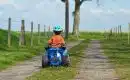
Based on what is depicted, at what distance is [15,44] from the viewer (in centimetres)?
3784

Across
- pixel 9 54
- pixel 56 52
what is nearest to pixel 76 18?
pixel 9 54

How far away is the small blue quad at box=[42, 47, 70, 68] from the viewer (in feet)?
68.6

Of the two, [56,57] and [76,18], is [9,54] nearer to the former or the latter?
[56,57]

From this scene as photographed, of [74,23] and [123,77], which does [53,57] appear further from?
[74,23]

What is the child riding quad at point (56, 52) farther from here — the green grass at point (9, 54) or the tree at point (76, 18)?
the tree at point (76, 18)

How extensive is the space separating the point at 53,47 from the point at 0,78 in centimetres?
420

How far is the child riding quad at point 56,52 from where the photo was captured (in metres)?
20.9

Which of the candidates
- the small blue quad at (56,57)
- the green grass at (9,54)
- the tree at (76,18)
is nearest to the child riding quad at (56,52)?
the small blue quad at (56,57)

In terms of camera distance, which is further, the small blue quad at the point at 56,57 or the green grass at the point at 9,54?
the green grass at the point at 9,54

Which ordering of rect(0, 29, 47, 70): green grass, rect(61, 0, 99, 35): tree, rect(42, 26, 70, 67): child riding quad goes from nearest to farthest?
1. rect(42, 26, 70, 67): child riding quad
2. rect(0, 29, 47, 70): green grass
3. rect(61, 0, 99, 35): tree

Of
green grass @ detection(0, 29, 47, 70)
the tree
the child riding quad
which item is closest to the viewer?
the child riding quad

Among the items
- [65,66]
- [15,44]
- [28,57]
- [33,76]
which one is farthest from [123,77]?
[15,44]

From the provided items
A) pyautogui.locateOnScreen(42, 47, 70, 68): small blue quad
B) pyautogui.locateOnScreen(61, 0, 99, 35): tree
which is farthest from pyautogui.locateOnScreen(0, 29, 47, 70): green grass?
pyautogui.locateOnScreen(61, 0, 99, 35): tree

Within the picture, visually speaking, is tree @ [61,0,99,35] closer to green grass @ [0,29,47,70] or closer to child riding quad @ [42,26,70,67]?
green grass @ [0,29,47,70]
